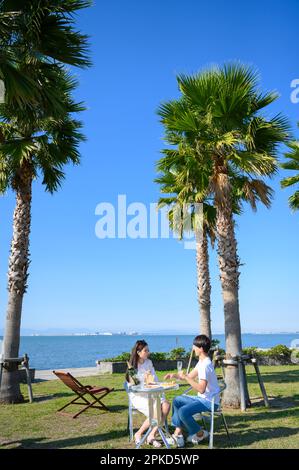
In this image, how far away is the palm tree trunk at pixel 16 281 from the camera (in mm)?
9883

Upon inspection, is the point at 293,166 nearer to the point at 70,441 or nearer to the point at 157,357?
the point at 157,357

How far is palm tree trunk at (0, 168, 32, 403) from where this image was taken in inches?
389

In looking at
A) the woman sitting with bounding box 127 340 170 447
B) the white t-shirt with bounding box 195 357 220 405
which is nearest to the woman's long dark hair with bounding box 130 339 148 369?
the woman sitting with bounding box 127 340 170 447

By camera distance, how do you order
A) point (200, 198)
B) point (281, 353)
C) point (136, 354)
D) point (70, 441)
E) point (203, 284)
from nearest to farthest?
point (70, 441), point (136, 354), point (200, 198), point (203, 284), point (281, 353)

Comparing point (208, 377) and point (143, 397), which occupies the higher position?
point (208, 377)

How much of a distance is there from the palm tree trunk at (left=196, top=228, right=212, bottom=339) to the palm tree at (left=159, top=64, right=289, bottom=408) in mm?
4896

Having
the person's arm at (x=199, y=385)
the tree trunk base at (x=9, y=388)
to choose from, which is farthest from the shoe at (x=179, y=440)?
the tree trunk base at (x=9, y=388)

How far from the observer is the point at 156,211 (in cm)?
1652

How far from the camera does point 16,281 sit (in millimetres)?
10211

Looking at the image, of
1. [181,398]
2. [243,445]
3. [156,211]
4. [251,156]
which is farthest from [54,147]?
[243,445]

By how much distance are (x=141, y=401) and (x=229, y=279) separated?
13.1 ft

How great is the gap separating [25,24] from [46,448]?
21.5ft

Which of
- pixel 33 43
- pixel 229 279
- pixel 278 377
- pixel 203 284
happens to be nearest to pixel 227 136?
pixel 229 279
